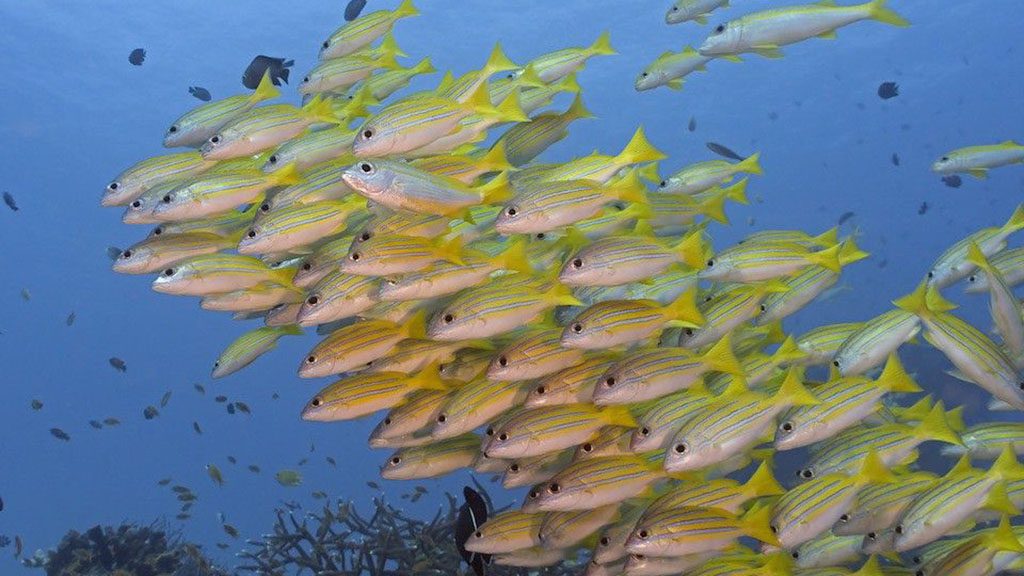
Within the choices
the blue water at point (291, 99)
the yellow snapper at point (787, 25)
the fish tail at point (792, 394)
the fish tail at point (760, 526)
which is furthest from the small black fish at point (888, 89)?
the fish tail at point (760, 526)

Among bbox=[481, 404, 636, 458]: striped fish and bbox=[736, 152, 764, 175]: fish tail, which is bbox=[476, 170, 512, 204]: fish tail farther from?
bbox=[736, 152, 764, 175]: fish tail

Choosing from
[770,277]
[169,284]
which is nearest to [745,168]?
[770,277]

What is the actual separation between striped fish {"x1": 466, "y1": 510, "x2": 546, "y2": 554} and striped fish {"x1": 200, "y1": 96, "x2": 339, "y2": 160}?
2539mm

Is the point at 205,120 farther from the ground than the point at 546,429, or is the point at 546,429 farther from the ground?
the point at 205,120

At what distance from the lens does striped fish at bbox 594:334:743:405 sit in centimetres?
404

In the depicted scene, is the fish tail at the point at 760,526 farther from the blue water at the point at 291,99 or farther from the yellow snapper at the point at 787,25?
the blue water at the point at 291,99

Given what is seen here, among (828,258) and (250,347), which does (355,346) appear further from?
(828,258)

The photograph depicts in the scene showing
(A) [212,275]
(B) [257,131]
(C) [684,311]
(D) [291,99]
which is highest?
(D) [291,99]

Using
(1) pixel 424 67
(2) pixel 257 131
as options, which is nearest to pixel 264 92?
(2) pixel 257 131

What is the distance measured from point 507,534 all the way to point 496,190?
1950mm

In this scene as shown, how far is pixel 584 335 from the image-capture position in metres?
4.06

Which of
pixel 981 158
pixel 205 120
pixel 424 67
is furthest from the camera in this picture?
pixel 981 158

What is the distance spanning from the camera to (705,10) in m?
6.15

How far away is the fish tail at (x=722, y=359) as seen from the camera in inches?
163
